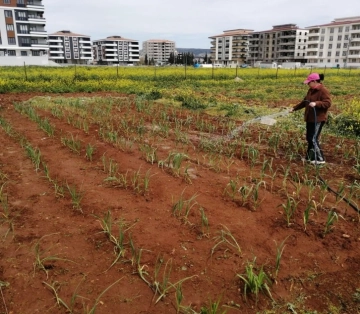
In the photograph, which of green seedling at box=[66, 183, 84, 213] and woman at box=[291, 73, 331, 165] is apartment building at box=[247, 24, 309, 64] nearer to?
woman at box=[291, 73, 331, 165]

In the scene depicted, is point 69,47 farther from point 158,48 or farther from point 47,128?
point 47,128

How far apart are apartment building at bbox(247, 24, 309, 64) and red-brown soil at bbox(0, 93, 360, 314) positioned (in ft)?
301

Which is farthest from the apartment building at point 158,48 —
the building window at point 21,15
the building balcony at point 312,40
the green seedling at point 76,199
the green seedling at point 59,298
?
the green seedling at point 59,298

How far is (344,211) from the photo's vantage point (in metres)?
4.08

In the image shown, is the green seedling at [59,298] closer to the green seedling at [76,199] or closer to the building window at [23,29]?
the green seedling at [76,199]

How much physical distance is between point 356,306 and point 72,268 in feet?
7.98

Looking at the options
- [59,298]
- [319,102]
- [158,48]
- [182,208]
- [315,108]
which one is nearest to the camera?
[59,298]

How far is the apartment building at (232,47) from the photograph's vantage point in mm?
102125

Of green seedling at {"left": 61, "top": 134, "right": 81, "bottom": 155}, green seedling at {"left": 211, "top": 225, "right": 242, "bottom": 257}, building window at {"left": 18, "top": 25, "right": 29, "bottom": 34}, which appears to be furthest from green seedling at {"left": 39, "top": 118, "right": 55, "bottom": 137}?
building window at {"left": 18, "top": 25, "right": 29, "bottom": 34}

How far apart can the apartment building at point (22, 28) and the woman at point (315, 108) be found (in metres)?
57.0

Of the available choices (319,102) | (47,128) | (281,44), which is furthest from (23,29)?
(319,102)

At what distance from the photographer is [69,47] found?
10206 centimetres

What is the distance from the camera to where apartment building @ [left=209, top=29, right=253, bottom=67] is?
335ft

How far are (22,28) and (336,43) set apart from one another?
72.2 meters
